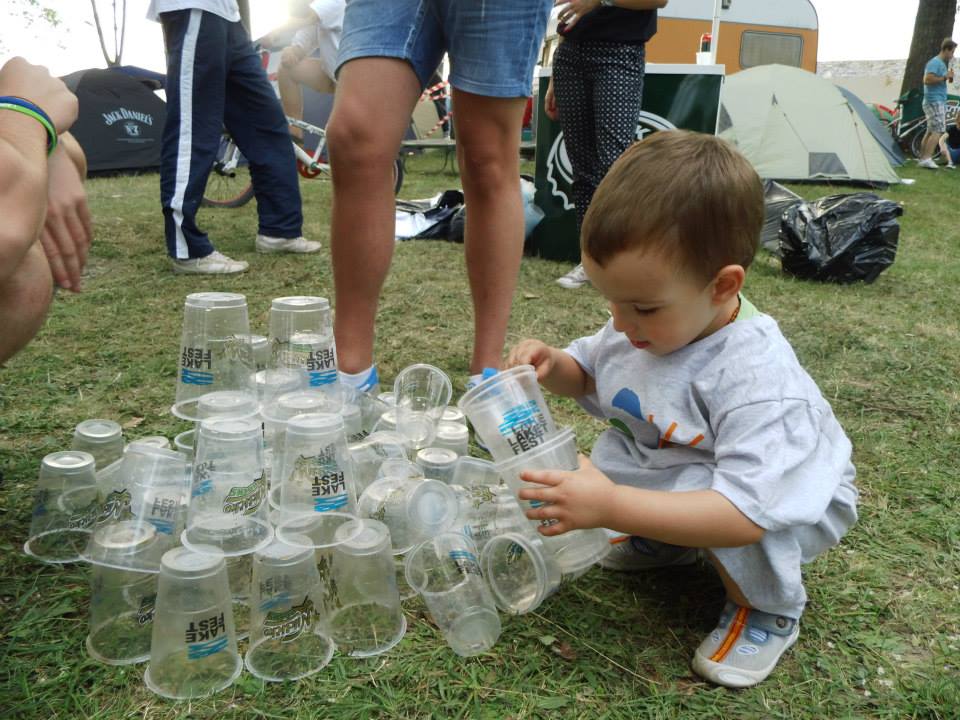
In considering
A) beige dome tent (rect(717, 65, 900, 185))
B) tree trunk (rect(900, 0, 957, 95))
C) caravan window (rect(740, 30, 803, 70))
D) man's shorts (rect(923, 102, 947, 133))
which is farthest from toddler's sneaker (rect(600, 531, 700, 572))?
tree trunk (rect(900, 0, 957, 95))

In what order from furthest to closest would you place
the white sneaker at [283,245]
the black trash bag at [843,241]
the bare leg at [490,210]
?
the white sneaker at [283,245]
the black trash bag at [843,241]
the bare leg at [490,210]

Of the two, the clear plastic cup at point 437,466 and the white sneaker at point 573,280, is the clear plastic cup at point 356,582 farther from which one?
the white sneaker at point 573,280

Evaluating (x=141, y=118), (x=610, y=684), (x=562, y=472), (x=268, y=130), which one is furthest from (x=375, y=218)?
(x=141, y=118)

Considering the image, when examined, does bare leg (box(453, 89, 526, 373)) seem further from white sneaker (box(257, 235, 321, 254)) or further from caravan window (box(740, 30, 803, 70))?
caravan window (box(740, 30, 803, 70))

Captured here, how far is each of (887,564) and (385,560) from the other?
1.06 m

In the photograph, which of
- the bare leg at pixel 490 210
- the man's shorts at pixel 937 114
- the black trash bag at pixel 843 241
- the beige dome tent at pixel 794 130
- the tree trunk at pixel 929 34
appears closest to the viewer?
the bare leg at pixel 490 210

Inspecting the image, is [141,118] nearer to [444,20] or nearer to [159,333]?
[159,333]

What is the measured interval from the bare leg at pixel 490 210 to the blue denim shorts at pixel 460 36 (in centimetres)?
8

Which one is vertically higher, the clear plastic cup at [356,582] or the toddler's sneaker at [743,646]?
the clear plastic cup at [356,582]

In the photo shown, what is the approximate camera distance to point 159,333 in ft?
9.56

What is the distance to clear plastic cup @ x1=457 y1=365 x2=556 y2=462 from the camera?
1.36 meters

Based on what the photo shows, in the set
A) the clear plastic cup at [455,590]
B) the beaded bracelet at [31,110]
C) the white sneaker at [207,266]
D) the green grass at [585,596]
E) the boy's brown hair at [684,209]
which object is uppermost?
the beaded bracelet at [31,110]

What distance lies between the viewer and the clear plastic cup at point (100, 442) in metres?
1.62

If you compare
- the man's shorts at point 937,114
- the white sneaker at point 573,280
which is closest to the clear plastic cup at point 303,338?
the white sneaker at point 573,280
